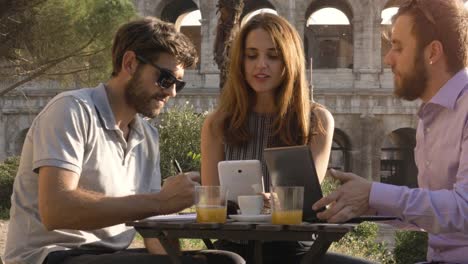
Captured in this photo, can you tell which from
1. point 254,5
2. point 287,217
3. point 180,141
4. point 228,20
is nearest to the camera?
point 287,217

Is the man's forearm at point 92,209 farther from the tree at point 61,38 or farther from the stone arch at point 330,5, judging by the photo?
the stone arch at point 330,5

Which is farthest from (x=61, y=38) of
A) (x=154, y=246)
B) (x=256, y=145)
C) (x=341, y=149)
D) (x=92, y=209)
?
(x=341, y=149)

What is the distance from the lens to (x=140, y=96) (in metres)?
3.06

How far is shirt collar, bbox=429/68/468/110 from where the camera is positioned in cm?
279

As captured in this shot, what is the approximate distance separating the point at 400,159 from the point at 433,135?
27.8 metres

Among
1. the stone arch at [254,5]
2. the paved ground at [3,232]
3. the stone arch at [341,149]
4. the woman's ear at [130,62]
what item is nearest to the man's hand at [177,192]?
the woman's ear at [130,62]

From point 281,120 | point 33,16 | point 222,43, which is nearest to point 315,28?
point 33,16

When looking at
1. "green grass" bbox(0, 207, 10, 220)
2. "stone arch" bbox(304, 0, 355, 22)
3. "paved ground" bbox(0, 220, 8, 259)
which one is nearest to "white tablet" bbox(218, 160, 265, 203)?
"paved ground" bbox(0, 220, 8, 259)

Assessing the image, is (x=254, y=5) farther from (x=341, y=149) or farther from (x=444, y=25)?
(x=444, y=25)

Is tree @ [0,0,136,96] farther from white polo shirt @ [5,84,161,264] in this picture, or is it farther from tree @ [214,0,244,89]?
white polo shirt @ [5,84,161,264]

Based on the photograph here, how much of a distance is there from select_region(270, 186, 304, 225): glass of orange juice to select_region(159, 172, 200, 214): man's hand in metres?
0.32

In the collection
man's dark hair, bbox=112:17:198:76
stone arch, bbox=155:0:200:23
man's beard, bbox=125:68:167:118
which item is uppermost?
stone arch, bbox=155:0:200:23

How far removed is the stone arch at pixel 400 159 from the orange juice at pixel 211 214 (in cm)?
2502

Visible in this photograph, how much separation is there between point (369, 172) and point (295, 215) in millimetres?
23150
